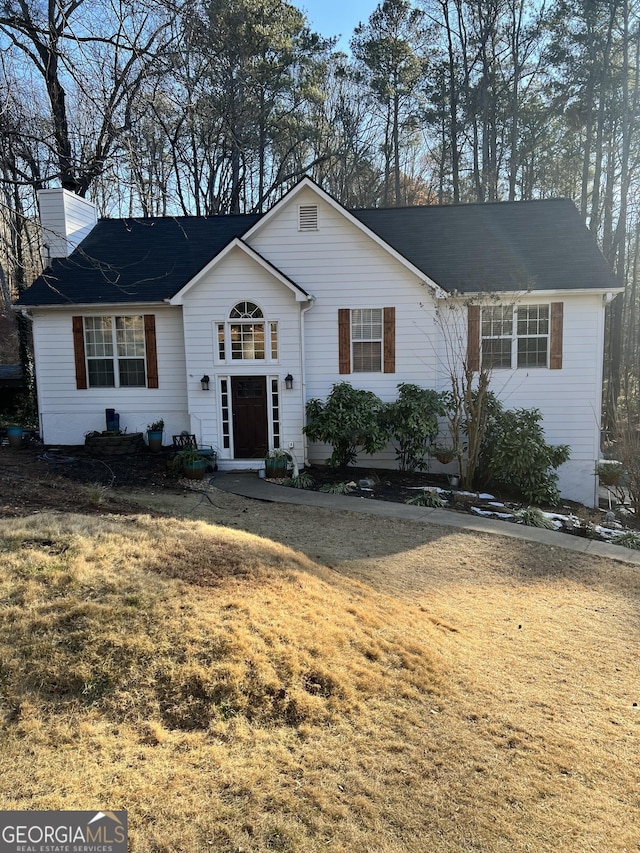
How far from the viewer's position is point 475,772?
3.02 m

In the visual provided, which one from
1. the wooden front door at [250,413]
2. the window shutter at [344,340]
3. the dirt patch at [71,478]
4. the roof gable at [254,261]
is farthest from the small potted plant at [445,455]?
the dirt patch at [71,478]

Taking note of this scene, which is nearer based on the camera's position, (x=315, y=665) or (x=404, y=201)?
(x=315, y=665)

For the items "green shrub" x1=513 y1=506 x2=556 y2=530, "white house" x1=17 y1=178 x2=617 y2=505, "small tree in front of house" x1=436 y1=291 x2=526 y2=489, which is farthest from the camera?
"white house" x1=17 y1=178 x2=617 y2=505

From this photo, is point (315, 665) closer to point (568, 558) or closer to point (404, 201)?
point (568, 558)

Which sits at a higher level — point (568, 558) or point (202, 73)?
point (202, 73)

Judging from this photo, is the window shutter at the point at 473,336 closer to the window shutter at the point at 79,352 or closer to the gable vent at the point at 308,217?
the gable vent at the point at 308,217

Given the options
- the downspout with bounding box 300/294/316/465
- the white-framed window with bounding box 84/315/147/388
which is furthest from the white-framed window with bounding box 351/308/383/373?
the white-framed window with bounding box 84/315/147/388

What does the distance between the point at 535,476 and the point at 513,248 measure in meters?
5.93

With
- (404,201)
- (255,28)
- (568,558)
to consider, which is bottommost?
(568,558)

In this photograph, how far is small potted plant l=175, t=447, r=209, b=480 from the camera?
1075 cm

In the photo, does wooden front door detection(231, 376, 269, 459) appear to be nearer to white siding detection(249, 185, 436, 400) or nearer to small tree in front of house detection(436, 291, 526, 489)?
white siding detection(249, 185, 436, 400)

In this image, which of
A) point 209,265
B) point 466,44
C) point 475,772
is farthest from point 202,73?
point 466,44

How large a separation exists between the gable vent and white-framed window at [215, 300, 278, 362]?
2.22 meters

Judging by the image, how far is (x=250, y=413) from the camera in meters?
12.0
